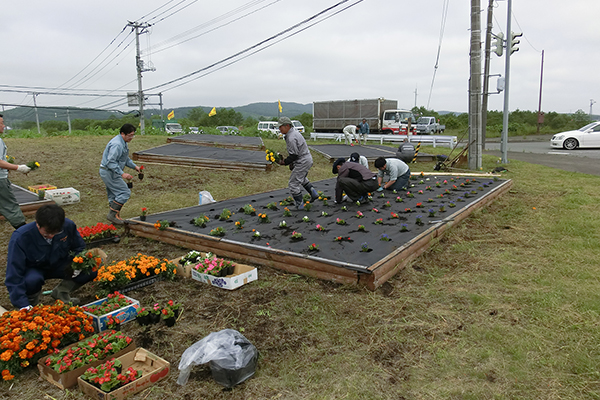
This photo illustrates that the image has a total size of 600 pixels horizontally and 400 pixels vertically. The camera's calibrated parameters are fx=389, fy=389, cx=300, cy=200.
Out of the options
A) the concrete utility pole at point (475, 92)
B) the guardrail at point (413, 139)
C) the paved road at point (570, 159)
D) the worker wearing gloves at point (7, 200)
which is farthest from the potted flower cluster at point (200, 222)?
the guardrail at point (413, 139)

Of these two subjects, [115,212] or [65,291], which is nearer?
[65,291]

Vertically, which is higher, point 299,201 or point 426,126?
point 426,126

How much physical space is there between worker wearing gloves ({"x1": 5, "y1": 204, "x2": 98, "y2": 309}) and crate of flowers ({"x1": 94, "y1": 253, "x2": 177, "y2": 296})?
161 millimetres

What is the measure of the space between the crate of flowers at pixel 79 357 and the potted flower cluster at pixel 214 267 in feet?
4.62

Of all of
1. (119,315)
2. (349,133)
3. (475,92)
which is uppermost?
(475,92)

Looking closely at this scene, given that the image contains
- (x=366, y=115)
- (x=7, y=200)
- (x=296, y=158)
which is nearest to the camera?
(x=7, y=200)

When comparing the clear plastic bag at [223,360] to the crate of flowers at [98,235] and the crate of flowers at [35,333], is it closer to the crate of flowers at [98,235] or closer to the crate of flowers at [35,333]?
the crate of flowers at [35,333]

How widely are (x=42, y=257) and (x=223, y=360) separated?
7.13 ft

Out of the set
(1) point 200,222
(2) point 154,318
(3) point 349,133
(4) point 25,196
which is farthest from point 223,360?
(3) point 349,133

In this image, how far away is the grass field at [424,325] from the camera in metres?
2.60

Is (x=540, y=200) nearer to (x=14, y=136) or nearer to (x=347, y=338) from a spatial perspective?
(x=347, y=338)

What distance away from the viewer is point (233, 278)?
4.15 m

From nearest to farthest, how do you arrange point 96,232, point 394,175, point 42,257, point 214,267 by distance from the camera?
point 42,257, point 214,267, point 96,232, point 394,175

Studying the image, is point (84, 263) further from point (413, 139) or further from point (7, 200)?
point (413, 139)
